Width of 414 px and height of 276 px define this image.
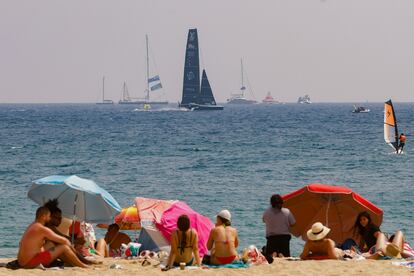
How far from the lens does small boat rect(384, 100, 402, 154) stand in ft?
167

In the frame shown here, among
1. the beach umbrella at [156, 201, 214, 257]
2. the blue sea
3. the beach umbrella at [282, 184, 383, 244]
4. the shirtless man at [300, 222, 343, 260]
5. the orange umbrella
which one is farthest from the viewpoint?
the blue sea

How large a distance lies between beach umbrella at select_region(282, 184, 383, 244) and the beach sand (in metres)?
2.25

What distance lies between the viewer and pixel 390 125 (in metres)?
53.1

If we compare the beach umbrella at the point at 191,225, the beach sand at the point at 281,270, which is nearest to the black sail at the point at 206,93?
the beach umbrella at the point at 191,225

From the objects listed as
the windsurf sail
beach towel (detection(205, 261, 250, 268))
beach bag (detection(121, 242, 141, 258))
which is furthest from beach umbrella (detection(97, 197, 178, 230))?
the windsurf sail

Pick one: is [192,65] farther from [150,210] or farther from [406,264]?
[406,264]

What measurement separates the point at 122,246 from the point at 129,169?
28640 millimetres

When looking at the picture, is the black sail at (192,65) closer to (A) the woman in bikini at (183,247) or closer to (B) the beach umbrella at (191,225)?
(B) the beach umbrella at (191,225)

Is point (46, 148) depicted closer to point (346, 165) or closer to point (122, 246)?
point (346, 165)

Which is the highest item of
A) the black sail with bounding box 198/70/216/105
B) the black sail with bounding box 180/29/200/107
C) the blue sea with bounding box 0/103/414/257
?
the black sail with bounding box 180/29/200/107

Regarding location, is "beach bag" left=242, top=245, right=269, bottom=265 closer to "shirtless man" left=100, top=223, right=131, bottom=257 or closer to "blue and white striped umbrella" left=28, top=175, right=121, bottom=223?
"blue and white striped umbrella" left=28, top=175, right=121, bottom=223

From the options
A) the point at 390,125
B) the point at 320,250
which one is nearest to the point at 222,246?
the point at 320,250

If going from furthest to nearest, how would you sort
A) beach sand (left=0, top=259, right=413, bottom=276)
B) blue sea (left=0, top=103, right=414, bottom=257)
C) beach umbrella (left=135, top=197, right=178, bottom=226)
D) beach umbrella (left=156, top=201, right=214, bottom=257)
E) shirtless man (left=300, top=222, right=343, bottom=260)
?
blue sea (left=0, top=103, right=414, bottom=257) → beach umbrella (left=135, top=197, right=178, bottom=226) → beach umbrella (left=156, top=201, right=214, bottom=257) → shirtless man (left=300, top=222, right=343, bottom=260) → beach sand (left=0, top=259, right=413, bottom=276)

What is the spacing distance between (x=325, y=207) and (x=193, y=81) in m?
123
